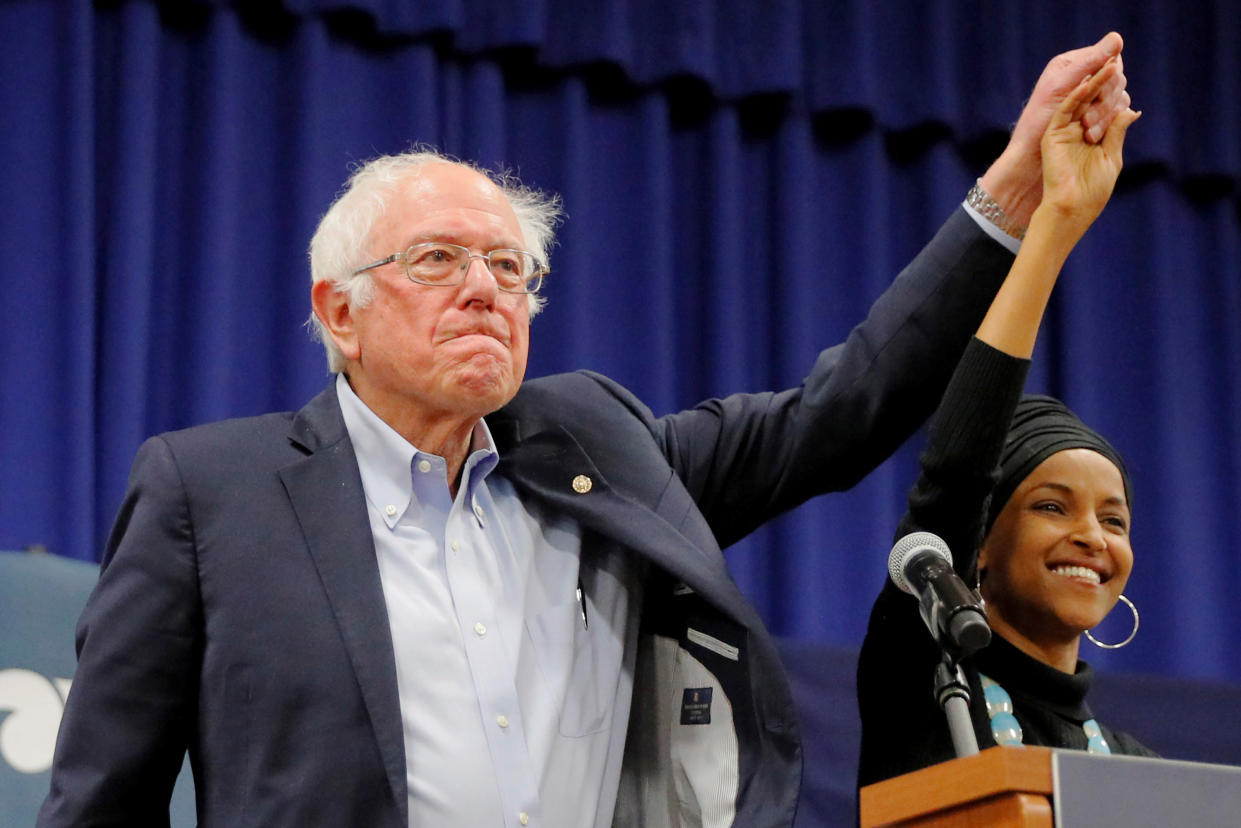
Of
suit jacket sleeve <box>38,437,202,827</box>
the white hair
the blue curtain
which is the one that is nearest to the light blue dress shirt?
the white hair

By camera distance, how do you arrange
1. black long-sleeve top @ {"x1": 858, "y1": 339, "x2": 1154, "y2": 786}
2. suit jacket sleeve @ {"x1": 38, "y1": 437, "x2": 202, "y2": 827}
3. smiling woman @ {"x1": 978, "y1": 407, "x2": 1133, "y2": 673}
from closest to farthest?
suit jacket sleeve @ {"x1": 38, "y1": 437, "x2": 202, "y2": 827}, black long-sleeve top @ {"x1": 858, "y1": 339, "x2": 1154, "y2": 786}, smiling woman @ {"x1": 978, "y1": 407, "x2": 1133, "y2": 673}

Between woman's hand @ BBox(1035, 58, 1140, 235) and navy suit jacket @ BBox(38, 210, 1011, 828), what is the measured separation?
139mm

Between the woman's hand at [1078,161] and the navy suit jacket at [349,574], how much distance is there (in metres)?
0.14

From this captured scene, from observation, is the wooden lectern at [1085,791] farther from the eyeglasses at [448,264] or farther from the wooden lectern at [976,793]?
the eyeglasses at [448,264]

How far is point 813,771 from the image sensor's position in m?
3.01

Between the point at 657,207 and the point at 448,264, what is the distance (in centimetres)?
159

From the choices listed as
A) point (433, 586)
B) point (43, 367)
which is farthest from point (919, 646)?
point (43, 367)

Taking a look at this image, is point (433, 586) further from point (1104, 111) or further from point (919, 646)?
point (1104, 111)

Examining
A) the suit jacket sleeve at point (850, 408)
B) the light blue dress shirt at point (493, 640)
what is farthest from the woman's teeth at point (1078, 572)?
the light blue dress shirt at point (493, 640)

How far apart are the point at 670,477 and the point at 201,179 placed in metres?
1.55

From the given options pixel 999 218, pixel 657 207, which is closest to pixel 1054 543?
pixel 999 218

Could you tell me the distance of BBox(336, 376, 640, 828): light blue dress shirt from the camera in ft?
6.22

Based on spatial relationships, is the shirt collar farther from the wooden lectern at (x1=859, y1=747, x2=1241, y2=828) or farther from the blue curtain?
the blue curtain

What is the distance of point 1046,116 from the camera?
6.73 feet
